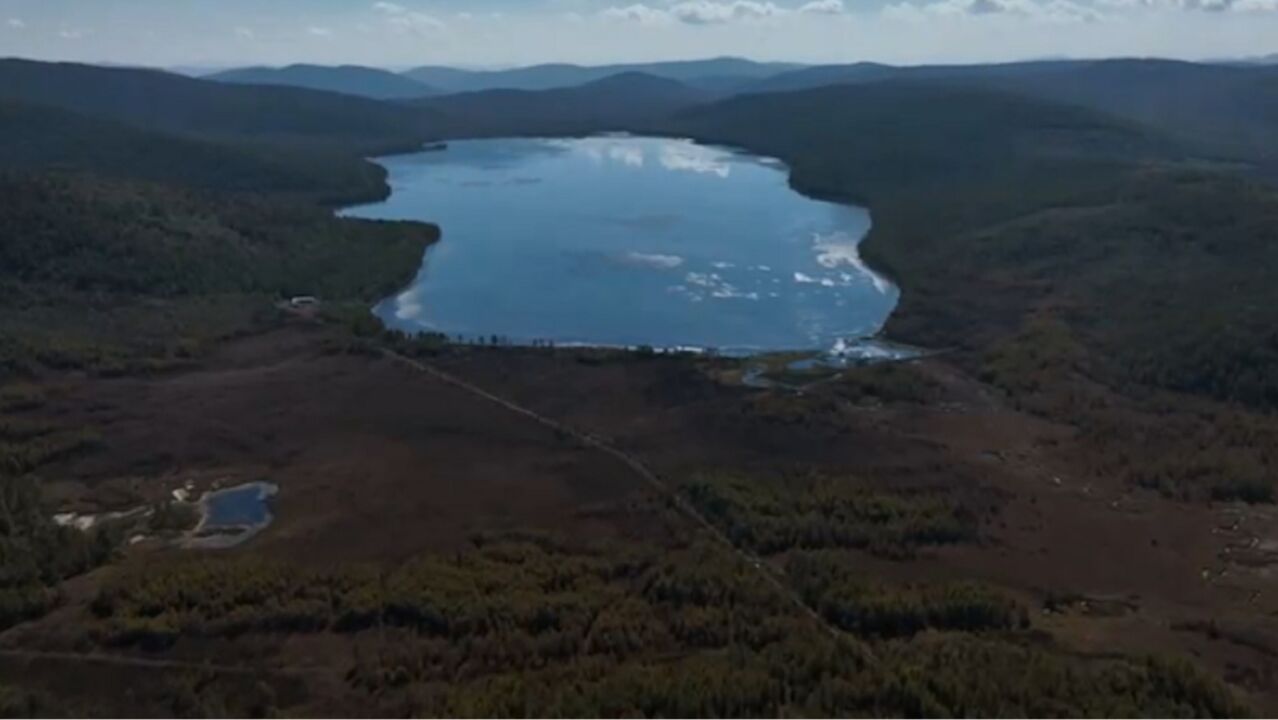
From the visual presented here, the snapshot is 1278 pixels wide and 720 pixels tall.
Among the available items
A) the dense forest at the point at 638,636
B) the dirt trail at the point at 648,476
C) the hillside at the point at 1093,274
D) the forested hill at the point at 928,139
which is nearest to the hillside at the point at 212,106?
the forested hill at the point at 928,139

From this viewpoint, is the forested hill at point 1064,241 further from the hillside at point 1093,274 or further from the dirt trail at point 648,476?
the dirt trail at point 648,476

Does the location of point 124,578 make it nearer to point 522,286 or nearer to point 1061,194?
point 522,286

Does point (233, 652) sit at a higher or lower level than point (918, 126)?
lower

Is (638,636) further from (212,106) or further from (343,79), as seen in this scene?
(343,79)

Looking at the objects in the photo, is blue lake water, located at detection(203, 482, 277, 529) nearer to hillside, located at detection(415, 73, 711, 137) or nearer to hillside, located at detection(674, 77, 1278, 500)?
hillside, located at detection(674, 77, 1278, 500)

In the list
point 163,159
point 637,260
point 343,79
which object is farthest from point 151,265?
point 343,79

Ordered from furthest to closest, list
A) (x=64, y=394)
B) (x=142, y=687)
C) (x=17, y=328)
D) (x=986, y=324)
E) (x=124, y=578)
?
(x=986, y=324) → (x=17, y=328) → (x=64, y=394) → (x=124, y=578) → (x=142, y=687)

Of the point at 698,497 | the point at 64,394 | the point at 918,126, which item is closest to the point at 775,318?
the point at 698,497
